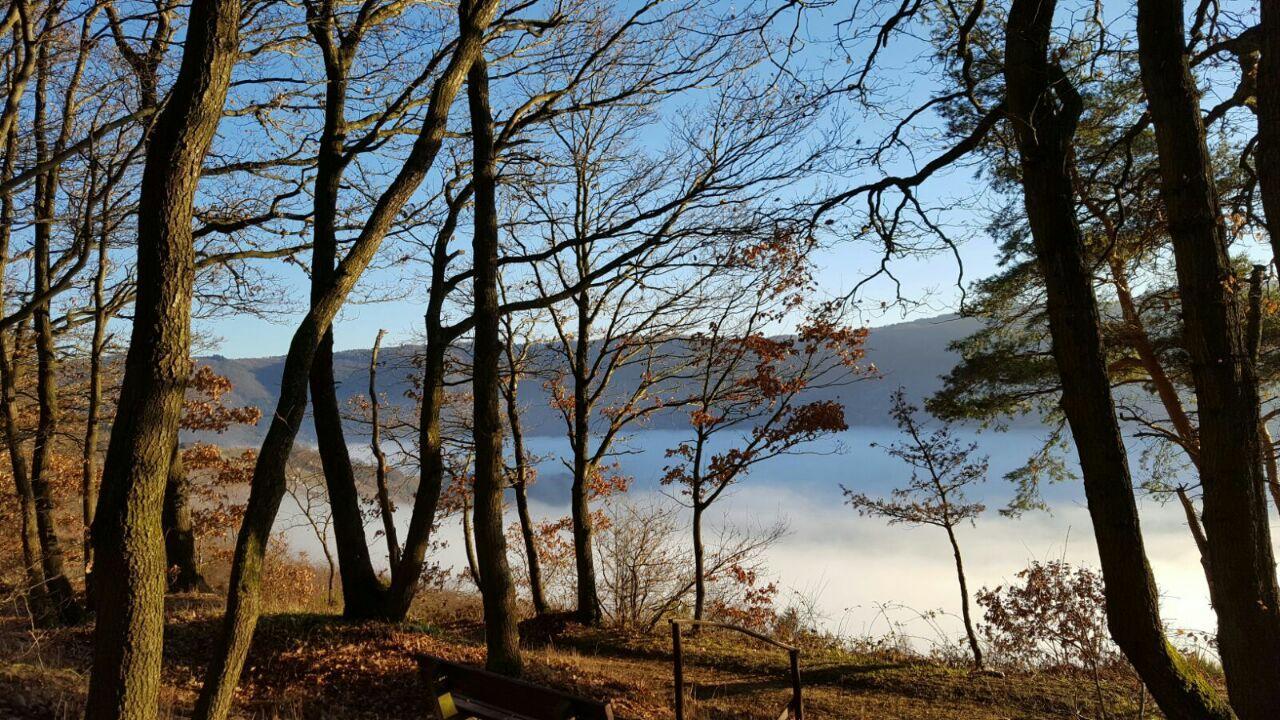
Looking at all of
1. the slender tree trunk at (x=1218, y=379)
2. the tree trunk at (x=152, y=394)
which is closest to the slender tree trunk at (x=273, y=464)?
the tree trunk at (x=152, y=394)

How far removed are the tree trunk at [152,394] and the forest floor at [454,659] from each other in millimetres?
2263

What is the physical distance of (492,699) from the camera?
15.3 feet

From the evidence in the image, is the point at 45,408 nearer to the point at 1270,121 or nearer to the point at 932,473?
the point at 1270,121

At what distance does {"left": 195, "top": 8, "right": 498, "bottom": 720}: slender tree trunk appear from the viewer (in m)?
4.00

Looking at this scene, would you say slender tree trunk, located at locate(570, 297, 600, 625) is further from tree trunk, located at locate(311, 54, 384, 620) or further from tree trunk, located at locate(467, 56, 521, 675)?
tree trunk, located at locate(467, 56, 521, 675)

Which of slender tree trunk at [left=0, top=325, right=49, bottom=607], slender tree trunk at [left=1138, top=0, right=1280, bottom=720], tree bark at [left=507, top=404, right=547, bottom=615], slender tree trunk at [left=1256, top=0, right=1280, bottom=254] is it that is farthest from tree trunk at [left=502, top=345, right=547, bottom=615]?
slender tree trunk at [left=1256, top=0, right=1280, bottom=254]

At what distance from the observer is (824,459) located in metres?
47.2

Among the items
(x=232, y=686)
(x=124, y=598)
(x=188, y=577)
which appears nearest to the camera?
(x=124, y=598)

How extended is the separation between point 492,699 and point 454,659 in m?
3.42

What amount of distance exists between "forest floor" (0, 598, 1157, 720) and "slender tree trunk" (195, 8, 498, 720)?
5.86 feet

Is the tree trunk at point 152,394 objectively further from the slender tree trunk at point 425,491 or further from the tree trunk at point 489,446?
the slender tree trunk at point 425,491

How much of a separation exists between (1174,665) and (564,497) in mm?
31650

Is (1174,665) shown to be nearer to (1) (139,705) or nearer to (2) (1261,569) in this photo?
(2) (1261,569)

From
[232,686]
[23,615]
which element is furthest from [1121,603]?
[23,615]
